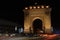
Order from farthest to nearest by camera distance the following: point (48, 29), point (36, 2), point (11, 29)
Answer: point (11, 29), point (36, 2), point (48, 29)

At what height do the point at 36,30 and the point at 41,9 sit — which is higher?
the point at 41,9

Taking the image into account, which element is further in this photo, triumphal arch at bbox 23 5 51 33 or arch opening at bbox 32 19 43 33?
arch opening at bbox 32 19 43 33

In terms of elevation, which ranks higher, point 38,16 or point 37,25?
point 38,16

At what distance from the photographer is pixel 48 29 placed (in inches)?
1807

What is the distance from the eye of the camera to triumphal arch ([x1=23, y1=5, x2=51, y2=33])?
46.3 meters

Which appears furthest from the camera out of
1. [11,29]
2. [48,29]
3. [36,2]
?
[11,29]

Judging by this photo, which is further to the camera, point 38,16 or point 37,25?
point 37,25

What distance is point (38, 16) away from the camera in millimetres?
47000

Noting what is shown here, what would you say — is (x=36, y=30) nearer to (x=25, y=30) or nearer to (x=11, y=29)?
(x=25, y=30)

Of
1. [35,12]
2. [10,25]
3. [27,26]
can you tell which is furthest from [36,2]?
[10,25]

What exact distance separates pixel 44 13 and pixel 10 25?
1600 cm

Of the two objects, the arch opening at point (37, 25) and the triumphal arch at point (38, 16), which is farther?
the arch opening at point (37, 25)

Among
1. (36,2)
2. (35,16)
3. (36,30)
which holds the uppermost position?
(36,2)

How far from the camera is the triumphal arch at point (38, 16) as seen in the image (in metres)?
46.3
